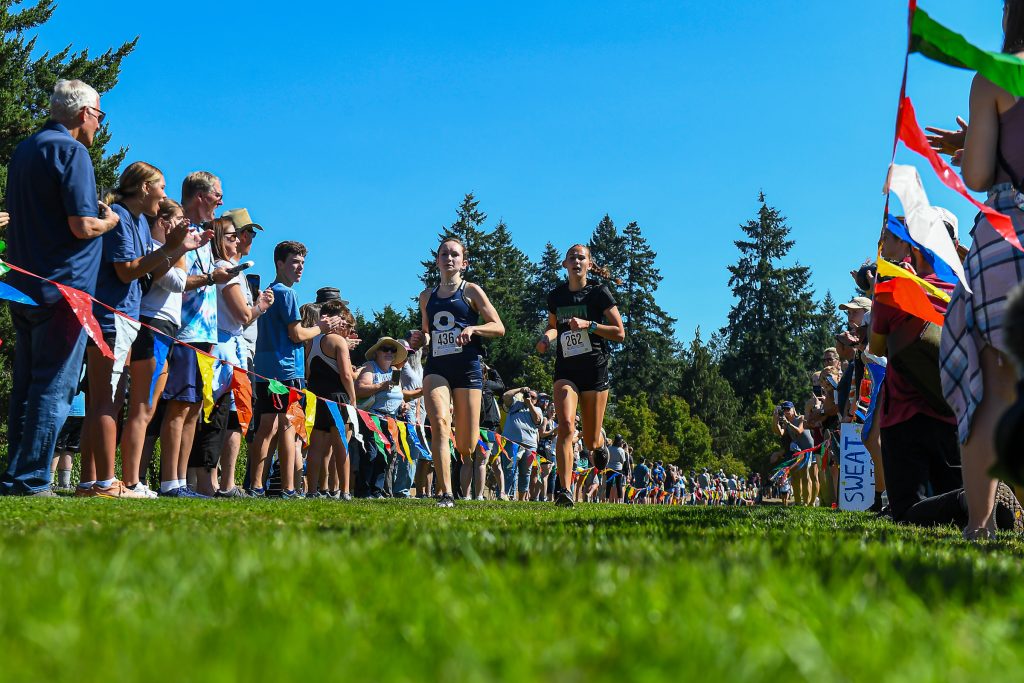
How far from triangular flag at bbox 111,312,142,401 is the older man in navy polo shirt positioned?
0.33 meters

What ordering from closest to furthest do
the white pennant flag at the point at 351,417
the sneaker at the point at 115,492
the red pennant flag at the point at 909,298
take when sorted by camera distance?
the red pennant flag at the point at 909,298, the sneaker at the point at 115,492, the white pennant flag at the point at 351,417

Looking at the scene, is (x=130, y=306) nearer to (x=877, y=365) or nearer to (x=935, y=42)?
(x=935, y=42)

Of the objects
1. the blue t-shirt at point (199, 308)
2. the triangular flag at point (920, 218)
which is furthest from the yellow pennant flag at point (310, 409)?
the triangular flag at point (920, 218)

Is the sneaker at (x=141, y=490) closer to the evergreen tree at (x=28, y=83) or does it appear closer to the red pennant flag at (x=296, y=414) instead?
the red pennant flag at (x=296, y=414)

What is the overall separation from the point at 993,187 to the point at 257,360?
780 centimetres

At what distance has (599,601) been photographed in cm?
195

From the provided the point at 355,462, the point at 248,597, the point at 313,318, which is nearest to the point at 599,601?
the point at 248,597

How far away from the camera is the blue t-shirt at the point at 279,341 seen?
10.4 metres

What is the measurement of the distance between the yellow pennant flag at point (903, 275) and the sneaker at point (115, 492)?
5.34 meters

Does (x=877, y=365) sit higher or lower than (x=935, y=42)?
lower

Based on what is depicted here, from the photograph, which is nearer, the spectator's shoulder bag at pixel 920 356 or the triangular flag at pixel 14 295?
the triangular flag at pixel 14 295

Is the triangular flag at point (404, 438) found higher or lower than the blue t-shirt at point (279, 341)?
lower

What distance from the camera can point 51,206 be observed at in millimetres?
6676

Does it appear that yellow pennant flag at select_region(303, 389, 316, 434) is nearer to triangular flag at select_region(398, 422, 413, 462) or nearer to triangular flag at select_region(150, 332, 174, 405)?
triangular flag at select_region(150, 332, 174, 405)
